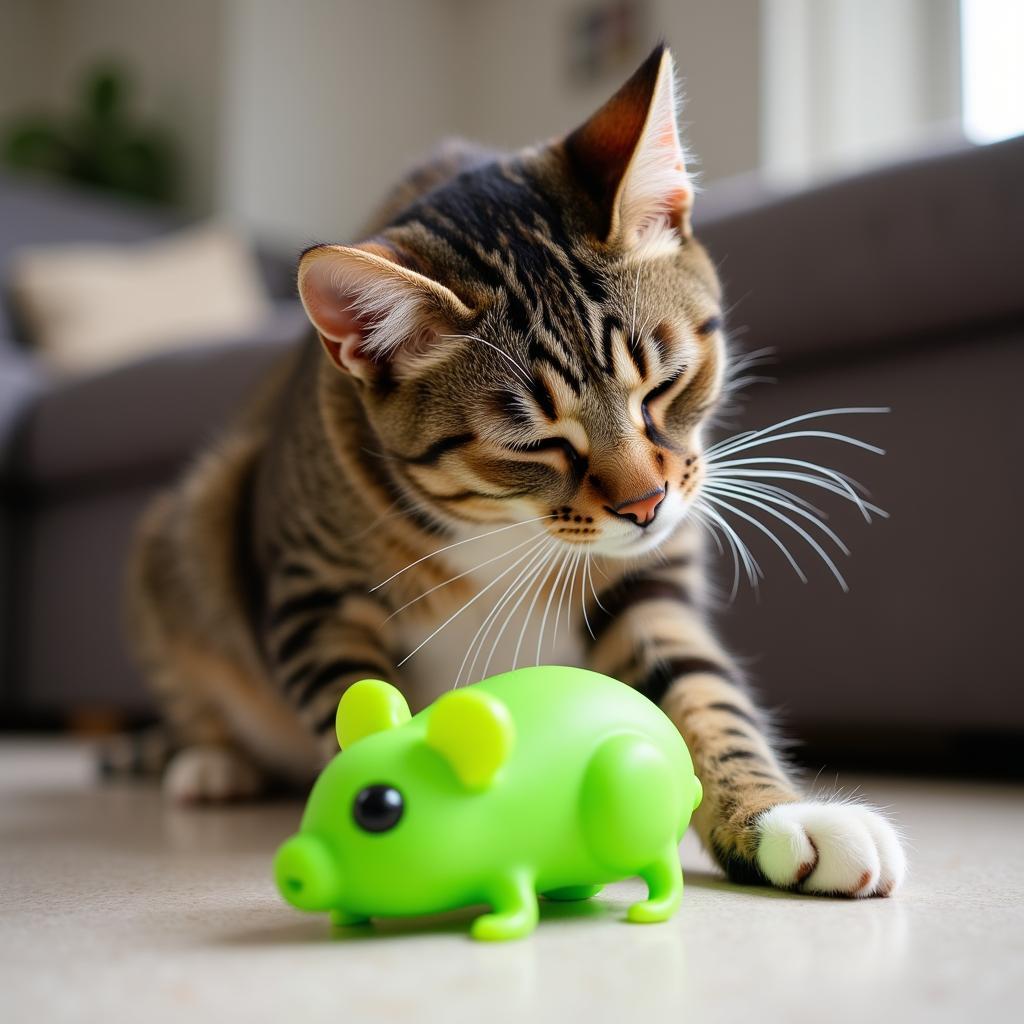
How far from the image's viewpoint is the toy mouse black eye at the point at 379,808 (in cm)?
67

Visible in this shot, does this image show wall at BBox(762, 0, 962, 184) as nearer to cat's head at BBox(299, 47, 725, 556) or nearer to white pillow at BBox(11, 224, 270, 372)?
white pillow at BBox(11, 224, 270, 372)

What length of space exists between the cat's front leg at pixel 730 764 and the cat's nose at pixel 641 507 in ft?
0.71

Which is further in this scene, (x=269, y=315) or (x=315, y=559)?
(x=269, y=315)

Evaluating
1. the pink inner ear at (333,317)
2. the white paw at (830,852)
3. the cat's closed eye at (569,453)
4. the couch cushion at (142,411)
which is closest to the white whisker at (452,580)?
the cat's closed eye at (569,453)

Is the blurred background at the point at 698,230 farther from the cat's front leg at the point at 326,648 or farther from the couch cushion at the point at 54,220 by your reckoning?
the cat's front leg at the point at 326,648

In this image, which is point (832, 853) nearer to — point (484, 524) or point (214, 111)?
point (484, 524)

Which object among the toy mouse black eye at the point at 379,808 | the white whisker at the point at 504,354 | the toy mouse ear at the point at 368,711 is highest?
the white whisker at the point at 504,354

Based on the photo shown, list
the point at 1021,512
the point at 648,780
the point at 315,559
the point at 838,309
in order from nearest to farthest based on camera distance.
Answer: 1. the point at 648,780
2. the point at 315,559
3. the point at 1021,512
4. the point at 838,309

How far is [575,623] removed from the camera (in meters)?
1.16

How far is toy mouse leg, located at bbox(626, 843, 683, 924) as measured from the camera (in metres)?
0.73

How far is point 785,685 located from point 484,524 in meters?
0.72

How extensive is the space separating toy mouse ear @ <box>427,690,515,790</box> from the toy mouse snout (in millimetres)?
96

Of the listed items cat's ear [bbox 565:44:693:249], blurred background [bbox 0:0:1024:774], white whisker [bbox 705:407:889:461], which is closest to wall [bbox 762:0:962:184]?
blurred background [bbox 0:0:1024:774]

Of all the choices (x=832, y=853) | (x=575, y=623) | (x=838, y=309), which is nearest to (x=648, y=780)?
(x=832, y=853)
